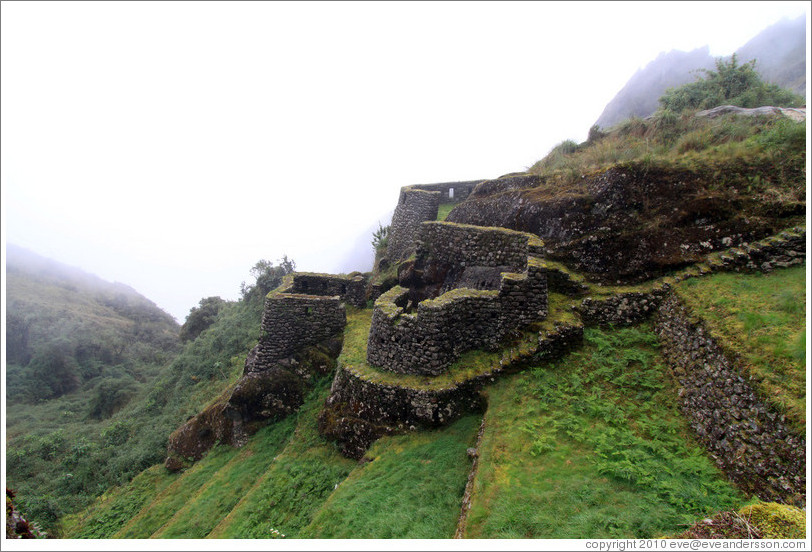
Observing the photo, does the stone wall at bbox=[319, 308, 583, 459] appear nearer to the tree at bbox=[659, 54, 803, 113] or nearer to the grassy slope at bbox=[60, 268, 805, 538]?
the grassy slope at bbox=[60, 268, 805, 538]

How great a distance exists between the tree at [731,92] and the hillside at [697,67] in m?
13.2

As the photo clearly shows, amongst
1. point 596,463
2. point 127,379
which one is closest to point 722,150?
point 596,463

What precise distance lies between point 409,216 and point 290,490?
1309 centimetres

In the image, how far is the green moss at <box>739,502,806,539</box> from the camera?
3.57 metres

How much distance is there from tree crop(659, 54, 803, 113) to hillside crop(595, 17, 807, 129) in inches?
519

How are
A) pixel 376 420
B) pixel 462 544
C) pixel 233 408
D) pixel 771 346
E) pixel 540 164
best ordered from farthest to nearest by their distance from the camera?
pixel 540 164, pixel 233 408, pixel 376 420, pixel 771 346, pixel 462 544

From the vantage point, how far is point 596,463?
5797 mm

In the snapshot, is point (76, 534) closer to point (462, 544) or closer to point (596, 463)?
point (462, 544)

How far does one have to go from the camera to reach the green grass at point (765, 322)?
5030 millimetres

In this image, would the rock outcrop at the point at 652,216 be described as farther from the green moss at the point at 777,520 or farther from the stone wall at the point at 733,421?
the green moss at the point at 777,520

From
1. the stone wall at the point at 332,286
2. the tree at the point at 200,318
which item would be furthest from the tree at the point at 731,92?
the tree at the point at 200,318

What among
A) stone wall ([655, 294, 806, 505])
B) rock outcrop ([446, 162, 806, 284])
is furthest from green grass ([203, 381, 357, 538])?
rock outcrop ([446, 162, 806, 284])

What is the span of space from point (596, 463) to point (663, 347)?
380cm

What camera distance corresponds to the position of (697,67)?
4181 centimetres
